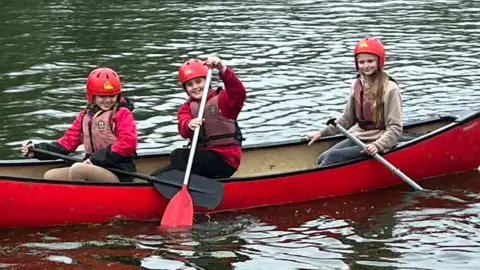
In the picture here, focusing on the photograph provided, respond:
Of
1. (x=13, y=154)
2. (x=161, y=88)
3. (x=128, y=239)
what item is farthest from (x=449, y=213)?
(x=161, y=88)

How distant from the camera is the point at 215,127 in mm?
9023

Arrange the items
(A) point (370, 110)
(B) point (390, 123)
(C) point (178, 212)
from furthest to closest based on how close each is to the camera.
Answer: (A) point (370, 110), (B) point (390, 123), (C) point (178, 212)

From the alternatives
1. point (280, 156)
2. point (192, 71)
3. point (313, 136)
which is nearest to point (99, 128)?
Answer: point (192, 71)

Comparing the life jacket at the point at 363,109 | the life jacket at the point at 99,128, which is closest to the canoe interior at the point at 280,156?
the life jacket at the point at 363,109

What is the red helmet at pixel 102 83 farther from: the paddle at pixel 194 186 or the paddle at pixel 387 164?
the paddle at pixel 387 164

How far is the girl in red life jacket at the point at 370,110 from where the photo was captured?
950 cm

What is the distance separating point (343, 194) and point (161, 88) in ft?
21.1

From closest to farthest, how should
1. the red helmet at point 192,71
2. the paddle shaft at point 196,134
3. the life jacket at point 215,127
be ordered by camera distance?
the paddle shaft at point 196,134 → the red helmet at point 192,71 → the life jacket at point 215,127

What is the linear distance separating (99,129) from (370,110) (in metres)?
2.98

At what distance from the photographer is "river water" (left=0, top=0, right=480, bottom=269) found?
764 cm

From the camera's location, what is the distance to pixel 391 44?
19.4 m

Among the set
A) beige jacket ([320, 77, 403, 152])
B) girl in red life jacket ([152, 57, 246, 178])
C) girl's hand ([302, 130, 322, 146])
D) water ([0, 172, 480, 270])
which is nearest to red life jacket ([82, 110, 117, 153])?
girl in red life jacket ([152, 57, 246, 178])

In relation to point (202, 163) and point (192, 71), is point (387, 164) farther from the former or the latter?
point (192, 71)

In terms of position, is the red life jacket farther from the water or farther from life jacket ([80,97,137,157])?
the water
